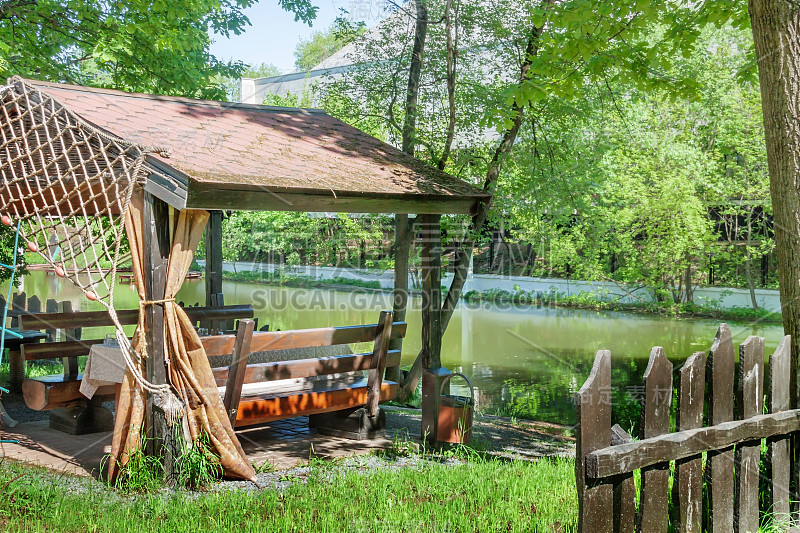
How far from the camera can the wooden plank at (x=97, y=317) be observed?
7430mm

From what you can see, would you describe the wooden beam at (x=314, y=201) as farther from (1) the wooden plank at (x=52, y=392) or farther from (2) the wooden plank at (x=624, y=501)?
(2) the wooden plank at (x=624, y=501)

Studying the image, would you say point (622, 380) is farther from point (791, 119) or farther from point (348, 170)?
point (791, 119)

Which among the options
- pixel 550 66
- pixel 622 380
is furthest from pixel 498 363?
pixel 550 66

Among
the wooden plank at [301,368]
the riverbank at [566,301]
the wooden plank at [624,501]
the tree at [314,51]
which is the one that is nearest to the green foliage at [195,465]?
the wooden plank at [301,368]

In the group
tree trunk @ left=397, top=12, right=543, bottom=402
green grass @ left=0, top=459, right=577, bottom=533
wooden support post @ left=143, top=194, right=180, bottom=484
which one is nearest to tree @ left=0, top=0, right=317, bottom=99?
tree trunk @ left=397, top=12, right=543, bottom=402

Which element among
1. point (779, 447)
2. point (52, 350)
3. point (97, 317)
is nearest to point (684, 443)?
point (779, 447)

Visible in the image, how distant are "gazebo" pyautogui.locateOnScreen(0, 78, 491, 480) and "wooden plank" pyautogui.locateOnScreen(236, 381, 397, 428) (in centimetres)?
69

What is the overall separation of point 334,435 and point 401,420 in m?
1.52

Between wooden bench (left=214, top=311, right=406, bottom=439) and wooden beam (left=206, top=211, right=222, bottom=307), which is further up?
wooden beam (left=206, top=211, right=222, bottom=307)

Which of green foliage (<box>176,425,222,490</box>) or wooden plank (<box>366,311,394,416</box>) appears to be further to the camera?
wooden plank (<box>366,311,394,416</box>)

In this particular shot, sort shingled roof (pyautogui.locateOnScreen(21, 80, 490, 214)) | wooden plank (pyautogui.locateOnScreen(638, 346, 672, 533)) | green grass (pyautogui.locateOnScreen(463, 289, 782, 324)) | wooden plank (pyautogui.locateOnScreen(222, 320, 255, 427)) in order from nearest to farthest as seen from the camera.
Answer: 1. wooden plank (pyautogui.locateOnScreen(638, 346, 672, 533))
2. shingled roof (pyautogui.locateOnScreen(21, 80, 490, 214))
3. wooden plank (pyautogui.locateOnScreen(222, 320, 255, 427))
4. green grass (pyautogui.locateOnScreen(463, 289, 782, 324))

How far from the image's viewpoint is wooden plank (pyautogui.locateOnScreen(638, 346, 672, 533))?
3.54m

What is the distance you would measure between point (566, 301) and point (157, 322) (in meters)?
21.4

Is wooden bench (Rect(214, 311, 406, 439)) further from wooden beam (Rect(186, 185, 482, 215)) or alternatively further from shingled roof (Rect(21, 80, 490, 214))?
Answer: shingled roof (Rect(21, 80, 490, 214))
